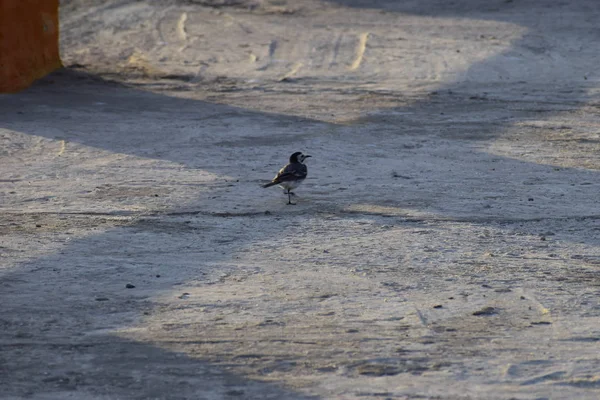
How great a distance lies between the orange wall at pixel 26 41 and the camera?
1442 cm

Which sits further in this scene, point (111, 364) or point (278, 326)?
point (278, 326)

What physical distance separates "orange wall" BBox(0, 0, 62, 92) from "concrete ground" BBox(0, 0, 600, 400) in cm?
46

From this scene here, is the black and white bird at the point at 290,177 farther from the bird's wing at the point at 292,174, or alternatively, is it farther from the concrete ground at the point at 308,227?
the concrete ground at the point at 308,227

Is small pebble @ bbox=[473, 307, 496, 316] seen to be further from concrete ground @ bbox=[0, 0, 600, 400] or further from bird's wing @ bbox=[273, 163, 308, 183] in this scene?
bird's wing @ bbox=[273, 163, 308, 183]

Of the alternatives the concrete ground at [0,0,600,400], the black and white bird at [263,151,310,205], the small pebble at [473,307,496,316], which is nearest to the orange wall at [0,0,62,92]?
the concrete ground at [0,0,600,400]

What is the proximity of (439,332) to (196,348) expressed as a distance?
4.69 ft

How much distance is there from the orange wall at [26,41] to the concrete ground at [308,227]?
0.46 m

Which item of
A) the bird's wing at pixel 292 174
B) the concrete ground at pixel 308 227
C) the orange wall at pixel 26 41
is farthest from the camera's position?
the orange wall at pixel 26 41

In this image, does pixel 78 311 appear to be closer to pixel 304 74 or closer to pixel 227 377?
pixel 227 377

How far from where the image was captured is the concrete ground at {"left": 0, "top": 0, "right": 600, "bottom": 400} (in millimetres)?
5453

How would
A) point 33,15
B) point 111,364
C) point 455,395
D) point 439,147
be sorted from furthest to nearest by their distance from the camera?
point 33,15, point 439,147, point 111,364, point 455,395

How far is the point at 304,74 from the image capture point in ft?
51.0

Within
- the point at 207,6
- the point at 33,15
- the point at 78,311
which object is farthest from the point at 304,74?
the point at 78,311

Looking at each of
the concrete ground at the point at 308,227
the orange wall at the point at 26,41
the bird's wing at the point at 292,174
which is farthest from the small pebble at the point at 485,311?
the orange wall at the point at 26,41
